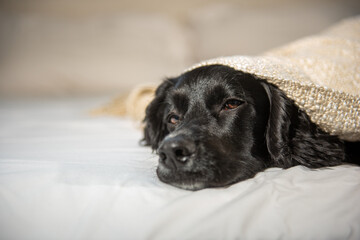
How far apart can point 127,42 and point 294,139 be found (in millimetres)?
2957

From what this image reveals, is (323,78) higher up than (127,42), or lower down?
higher up

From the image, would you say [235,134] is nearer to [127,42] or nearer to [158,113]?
[158,113]

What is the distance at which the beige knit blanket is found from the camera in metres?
1.30

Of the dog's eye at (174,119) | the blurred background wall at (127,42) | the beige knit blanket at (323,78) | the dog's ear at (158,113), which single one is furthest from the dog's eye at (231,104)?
the blurred background wall at (127,42)

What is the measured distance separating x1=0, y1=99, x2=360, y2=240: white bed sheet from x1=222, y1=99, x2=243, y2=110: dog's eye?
1.25ft

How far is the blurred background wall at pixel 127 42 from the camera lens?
3.43m

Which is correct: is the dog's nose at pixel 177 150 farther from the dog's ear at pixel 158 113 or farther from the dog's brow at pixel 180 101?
the dog's ear at pixel 158 113

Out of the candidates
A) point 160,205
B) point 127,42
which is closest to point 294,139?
point 160,205

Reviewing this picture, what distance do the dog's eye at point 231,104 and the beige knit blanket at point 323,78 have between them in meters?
0.16

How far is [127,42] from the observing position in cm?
379

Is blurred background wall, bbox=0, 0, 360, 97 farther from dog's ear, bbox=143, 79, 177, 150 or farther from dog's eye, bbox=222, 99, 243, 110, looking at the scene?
dog's eye, bbox=222, 99, 243, 110

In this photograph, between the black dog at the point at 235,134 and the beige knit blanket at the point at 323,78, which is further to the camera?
the beige knit blanket at the point at 323,78

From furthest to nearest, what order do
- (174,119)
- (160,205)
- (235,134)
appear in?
1. (174,119)
2. (235,134)
3. (160,205)

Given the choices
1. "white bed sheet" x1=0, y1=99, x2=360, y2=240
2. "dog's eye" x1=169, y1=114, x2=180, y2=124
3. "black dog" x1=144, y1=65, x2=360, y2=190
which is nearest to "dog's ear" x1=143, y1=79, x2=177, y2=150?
"dog's eye" x1=169, y1=114, x2=180, y2=124
